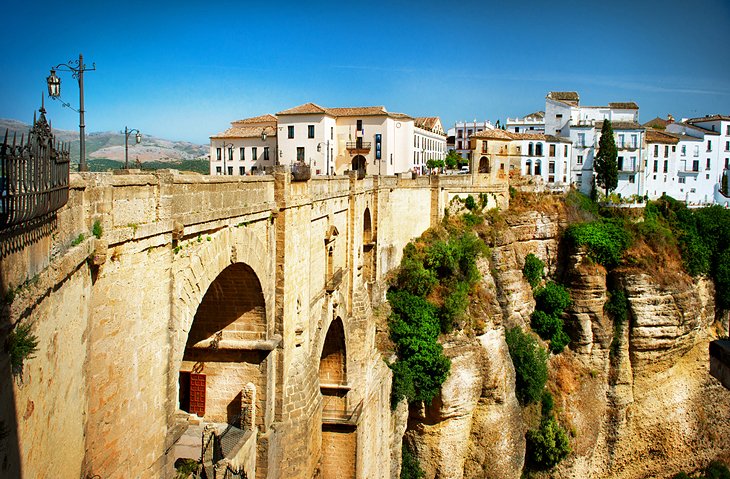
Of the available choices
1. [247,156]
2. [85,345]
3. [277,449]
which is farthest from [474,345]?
[85,345]

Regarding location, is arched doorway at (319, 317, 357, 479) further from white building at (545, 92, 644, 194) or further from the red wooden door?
white building at (545, 92, 644, 194)

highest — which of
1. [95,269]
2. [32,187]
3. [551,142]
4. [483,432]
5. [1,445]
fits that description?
A: [551,142]

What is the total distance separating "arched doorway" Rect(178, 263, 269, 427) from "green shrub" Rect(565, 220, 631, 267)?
27.1 m

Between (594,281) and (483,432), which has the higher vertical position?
(594,281)

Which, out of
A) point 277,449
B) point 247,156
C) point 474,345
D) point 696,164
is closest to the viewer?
point 277,449

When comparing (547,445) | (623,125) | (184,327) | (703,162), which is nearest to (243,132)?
(547,445)

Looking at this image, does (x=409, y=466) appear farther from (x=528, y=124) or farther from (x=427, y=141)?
(x=528, y=124)

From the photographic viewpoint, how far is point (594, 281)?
110 feet

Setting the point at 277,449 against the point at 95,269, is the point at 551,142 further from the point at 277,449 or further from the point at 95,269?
the point at 95,269

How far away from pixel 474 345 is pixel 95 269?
22.7 metres

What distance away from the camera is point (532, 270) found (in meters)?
33.7

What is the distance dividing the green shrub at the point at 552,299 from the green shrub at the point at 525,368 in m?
3.58

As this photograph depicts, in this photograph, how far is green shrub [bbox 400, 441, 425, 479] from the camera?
24950mm

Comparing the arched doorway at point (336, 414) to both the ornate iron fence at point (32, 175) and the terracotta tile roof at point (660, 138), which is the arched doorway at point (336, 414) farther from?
the terracotta tile roof at point (660, 138)
